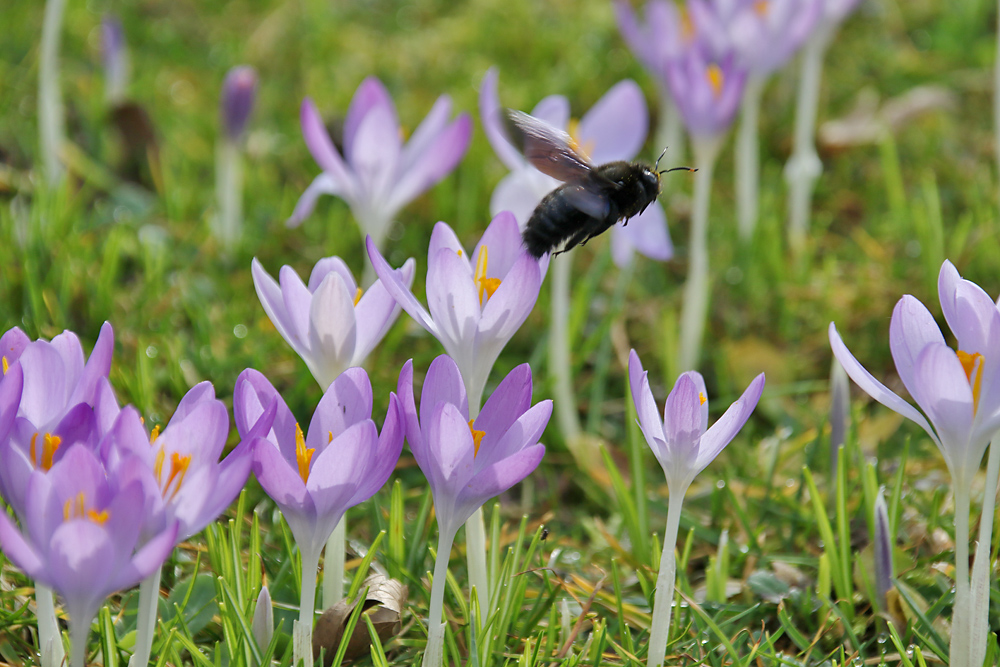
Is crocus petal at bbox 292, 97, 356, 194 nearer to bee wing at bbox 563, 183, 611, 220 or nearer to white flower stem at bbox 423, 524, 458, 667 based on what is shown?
bee wing at bbox 563, 183, 611, 220

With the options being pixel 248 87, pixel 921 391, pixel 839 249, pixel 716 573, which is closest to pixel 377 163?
pixel 248 87

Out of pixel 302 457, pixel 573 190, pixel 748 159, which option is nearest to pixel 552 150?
pixel 573 190

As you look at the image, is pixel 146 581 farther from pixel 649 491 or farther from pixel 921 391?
pixel 649 491

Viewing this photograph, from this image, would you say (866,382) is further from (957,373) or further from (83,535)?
(83,535)

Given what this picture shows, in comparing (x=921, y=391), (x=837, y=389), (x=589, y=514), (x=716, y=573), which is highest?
(x=921, y=391)

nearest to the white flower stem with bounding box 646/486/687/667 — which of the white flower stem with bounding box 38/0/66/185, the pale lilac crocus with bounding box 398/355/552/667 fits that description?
the pale lilac crocus with bounding box 398/355/552/667
